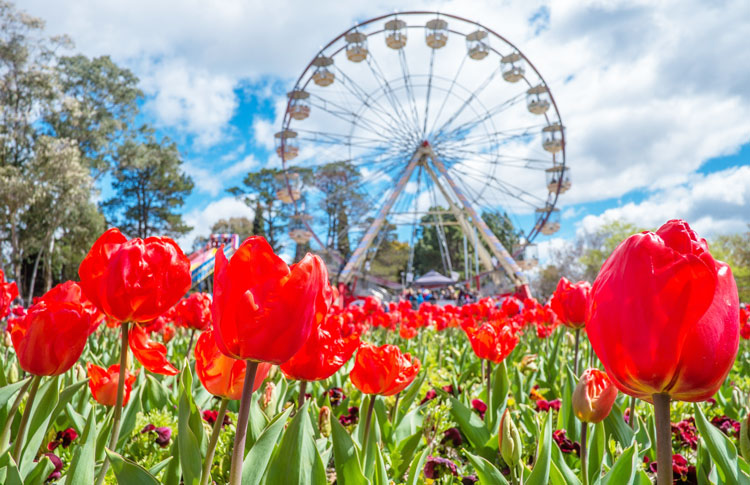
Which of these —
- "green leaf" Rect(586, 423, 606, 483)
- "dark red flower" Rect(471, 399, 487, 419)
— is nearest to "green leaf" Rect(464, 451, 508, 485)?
"green leaf" Rect(586, 423, 606, 483)

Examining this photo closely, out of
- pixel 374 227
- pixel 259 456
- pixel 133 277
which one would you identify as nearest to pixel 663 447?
pixel 259 456

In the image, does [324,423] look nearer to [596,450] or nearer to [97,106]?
[596,450]

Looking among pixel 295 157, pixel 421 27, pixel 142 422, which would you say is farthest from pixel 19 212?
pixel 142 422

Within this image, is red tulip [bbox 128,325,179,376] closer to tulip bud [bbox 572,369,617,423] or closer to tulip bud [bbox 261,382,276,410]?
tulip bud [bbox 261,382,276,410]

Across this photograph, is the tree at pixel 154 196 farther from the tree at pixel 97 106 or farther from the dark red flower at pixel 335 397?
the dark red flower at pixel 335 397

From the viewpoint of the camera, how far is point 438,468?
162cm

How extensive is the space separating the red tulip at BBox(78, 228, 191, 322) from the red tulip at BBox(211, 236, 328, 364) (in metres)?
0.29

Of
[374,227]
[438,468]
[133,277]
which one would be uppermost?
[374,227]

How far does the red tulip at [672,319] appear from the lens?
1.84ft

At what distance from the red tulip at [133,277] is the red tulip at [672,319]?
0.75 m

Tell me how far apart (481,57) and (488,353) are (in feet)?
56.1

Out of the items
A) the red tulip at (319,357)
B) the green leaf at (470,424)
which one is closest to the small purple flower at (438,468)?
the green leaf at (470,424)

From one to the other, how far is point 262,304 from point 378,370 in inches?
24.7

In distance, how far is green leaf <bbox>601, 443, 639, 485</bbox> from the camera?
100 cm
